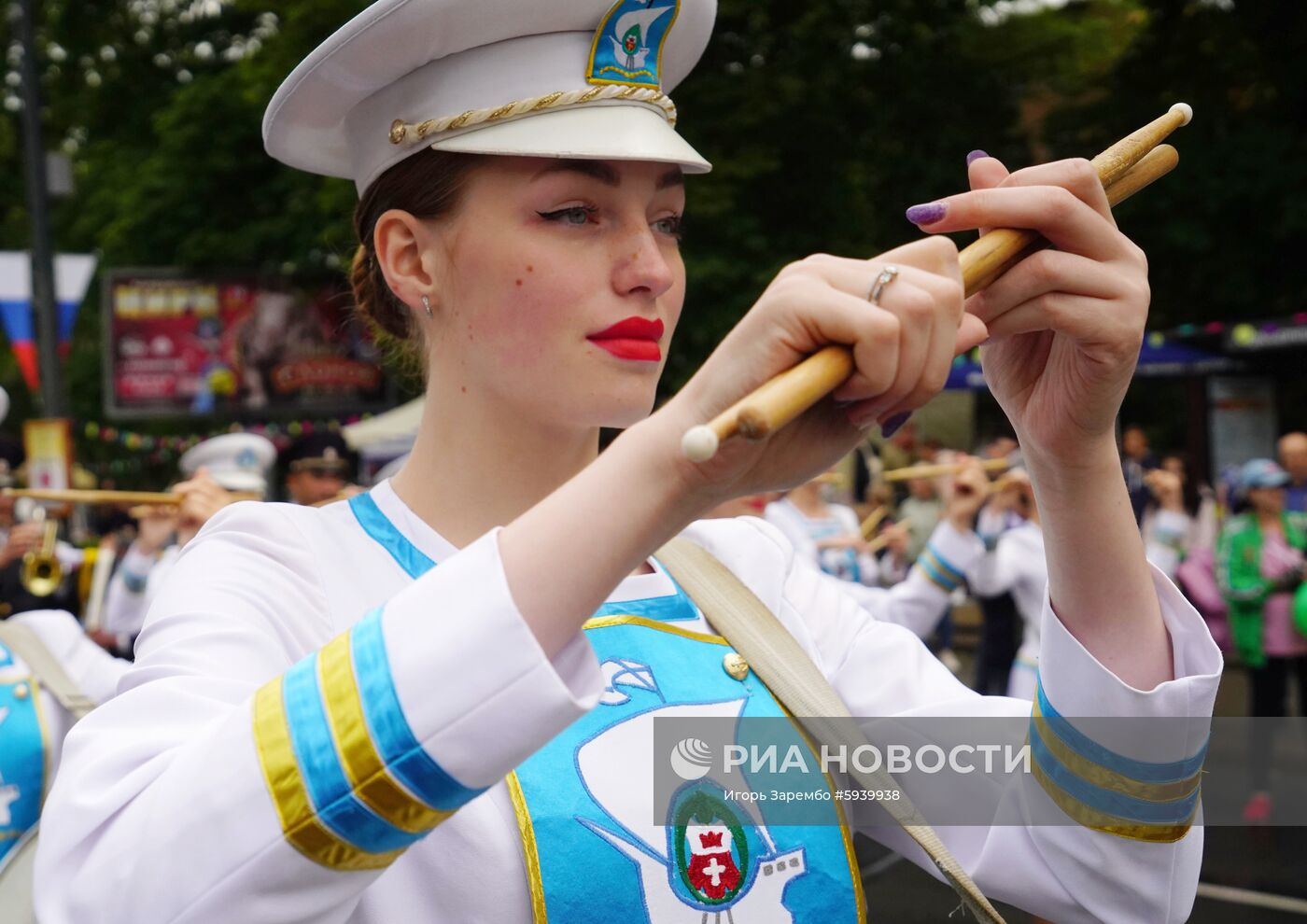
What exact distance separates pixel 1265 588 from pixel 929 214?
25.6 ft

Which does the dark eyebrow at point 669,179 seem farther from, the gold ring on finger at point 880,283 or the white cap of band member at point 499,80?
the gold ring on finger at point 880,283

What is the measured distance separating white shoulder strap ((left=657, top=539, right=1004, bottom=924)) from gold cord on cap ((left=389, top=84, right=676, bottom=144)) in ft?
1.93

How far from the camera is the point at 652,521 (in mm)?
1106

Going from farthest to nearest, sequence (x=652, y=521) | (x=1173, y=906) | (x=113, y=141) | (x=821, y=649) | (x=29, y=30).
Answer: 1. (x=113, y=141)
2. (x=29, y=30)
3. (x=821, y=649)
4. (x=1173, y=906)
5. (x=652, y=521)

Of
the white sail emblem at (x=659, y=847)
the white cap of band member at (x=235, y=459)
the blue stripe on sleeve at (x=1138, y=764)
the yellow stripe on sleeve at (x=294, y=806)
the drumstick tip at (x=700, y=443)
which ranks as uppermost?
the drumstick tip at (x=700, y=443)

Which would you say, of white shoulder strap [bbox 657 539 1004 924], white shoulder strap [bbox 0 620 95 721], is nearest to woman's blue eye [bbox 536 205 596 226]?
white shoulder strap [bbox 657 539 1004 924]

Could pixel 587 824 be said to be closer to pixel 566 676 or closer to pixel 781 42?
pixel 566 676

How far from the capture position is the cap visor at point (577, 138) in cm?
156

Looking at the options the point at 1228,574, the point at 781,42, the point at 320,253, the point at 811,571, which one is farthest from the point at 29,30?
the point at 811,571

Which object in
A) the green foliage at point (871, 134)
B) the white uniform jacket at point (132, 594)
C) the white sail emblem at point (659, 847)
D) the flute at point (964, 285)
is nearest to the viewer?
the flute at point (964, 285)

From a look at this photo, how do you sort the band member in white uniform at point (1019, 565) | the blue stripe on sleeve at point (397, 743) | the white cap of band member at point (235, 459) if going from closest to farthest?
the blue stripe on sleeve at point (397, 743)
the white cap of band member at point (235, 459)
the band member in white uniform at point (1019, 565)

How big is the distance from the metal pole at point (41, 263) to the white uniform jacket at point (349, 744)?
11343 mm

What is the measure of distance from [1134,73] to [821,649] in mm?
15409

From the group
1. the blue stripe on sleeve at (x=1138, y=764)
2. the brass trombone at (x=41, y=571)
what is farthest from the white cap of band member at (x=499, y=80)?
the brass trombone at (x=41, y=571)
